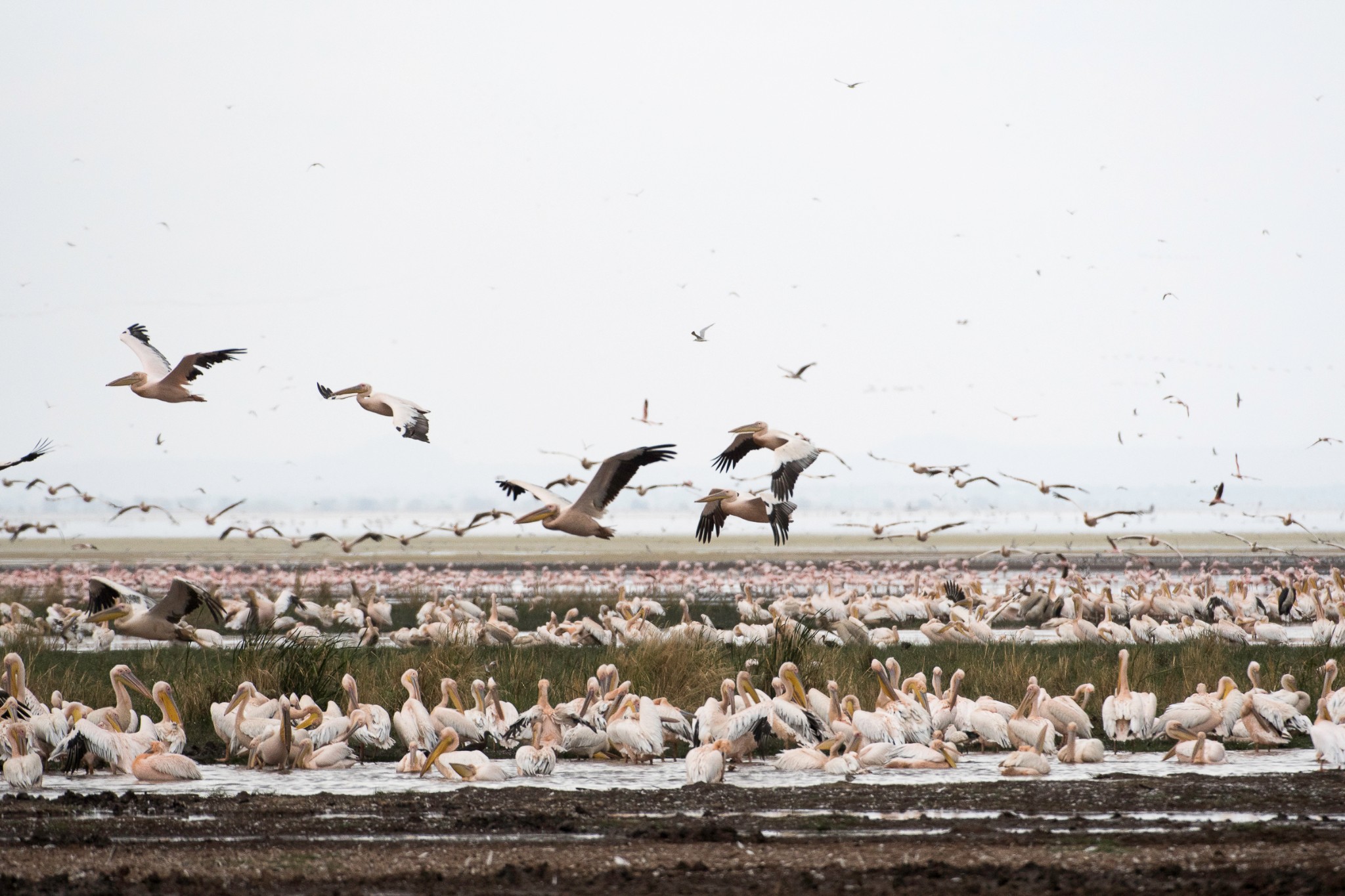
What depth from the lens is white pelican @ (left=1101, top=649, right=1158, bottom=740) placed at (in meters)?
13.1

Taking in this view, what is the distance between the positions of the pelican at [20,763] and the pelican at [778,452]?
19.6 ft

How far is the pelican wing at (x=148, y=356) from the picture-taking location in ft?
51.2

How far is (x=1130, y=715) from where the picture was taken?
13211mm

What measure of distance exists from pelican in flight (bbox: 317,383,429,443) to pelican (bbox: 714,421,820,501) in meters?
2.72

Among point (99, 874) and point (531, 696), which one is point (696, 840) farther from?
point (531, 696)

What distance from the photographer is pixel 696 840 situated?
848 cm

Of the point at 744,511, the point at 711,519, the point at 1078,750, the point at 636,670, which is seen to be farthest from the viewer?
the point at 636,670

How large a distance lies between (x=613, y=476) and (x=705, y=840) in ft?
15.9

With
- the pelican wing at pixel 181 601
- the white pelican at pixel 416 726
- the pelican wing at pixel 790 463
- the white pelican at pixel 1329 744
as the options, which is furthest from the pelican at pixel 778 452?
the pelican wing at pixel 181 601

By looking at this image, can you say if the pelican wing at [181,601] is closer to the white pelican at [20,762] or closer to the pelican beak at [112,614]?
the pelican beak at [112,614]

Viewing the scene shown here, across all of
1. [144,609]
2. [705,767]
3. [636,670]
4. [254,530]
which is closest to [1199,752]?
[705,767]

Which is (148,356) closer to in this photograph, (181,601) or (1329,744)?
(181,601)

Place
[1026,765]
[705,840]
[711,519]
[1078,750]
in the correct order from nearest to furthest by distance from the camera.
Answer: [705,840], [1026,765], [1078,750], [711,519]

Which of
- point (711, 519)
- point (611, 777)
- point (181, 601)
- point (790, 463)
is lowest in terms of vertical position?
point (611, 777)
